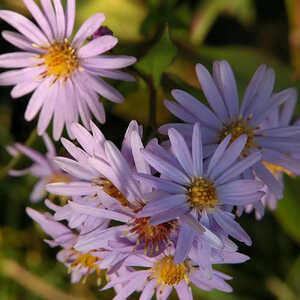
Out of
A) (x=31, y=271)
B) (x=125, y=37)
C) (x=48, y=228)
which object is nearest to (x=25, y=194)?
(x=31, y=271)

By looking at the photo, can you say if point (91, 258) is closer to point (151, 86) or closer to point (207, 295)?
point (151, 86)

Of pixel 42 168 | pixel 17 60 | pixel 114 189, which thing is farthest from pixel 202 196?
pixel 42 168

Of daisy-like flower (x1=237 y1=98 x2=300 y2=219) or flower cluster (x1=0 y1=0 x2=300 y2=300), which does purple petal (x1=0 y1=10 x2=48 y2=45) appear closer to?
flower cluster (x1=0 y1=0 x2=300 y2=300)

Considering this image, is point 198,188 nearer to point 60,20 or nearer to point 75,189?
point 75,189

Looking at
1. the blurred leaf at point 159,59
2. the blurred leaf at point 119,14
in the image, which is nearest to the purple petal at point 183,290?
the blurred leaf at point 159,59

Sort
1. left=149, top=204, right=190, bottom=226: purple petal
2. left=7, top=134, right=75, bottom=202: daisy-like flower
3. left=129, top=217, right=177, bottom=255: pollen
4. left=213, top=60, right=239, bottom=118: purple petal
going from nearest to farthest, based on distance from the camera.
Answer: left=149, top=204, right=190, bottom=226: purple petal → left=129, top=217, right=177, bottom=255: pollen → left=213, top=60, right=239, bottom=118: purple petal → left=7, top=134, right=75, bottom=202: daisy-like flower

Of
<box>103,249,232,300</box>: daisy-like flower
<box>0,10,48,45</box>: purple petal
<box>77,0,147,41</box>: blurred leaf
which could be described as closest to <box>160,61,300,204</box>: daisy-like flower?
<box>103,249,232,300</box>: daisy-like flower

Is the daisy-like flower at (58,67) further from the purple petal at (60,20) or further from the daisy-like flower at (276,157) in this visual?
the daisy-like flower at (276,157)
